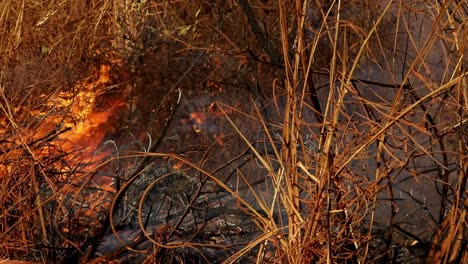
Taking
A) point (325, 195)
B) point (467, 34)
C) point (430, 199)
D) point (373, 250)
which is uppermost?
point (467, 34)

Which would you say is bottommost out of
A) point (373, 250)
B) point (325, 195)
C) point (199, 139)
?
point (199, 139)

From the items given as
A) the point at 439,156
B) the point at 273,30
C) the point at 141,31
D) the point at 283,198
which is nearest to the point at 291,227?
the point at 283,198

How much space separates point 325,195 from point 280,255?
0.15m

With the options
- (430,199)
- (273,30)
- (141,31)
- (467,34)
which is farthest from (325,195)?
(141,31)

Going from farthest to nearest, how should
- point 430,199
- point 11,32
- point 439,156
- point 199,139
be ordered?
point 199,139 < point 11,32 < point 439,156 < point 430,199

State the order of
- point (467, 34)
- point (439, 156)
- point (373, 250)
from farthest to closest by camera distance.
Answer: point (439, 156) < point (373, 250) < point (467, 34)

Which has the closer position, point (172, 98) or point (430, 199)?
point (430, 199)

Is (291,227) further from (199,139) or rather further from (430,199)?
(199,139)

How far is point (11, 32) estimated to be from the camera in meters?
4.37

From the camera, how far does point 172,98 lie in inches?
191

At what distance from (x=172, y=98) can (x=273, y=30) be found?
706 millimetres

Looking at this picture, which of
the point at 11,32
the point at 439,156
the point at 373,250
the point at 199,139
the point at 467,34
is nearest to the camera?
the point at 467,34

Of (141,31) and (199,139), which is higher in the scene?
(141,31)

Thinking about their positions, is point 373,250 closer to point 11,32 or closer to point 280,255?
point 280,255
